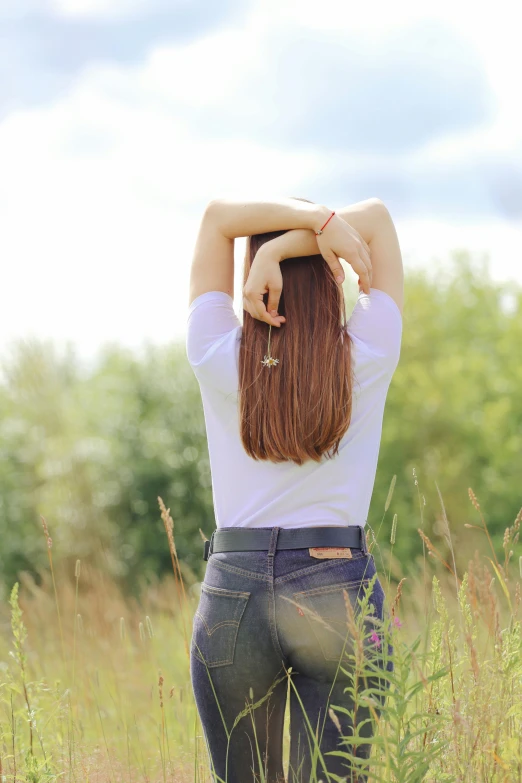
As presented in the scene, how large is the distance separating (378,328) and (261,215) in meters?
0.40

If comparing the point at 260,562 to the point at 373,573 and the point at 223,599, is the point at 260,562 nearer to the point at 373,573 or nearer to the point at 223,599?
the point at 223,599

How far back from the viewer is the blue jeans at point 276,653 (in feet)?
5.74

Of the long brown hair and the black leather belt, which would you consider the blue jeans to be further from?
the long brown hair

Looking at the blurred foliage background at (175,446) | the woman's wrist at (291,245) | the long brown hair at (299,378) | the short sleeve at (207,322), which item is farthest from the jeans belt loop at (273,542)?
the blurred foliage background at (175,446)

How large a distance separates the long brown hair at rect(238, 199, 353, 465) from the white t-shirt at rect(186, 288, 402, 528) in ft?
0.10

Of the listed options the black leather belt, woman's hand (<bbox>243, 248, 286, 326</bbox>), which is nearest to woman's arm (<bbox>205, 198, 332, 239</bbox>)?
woman's hand (<bbox>243, 248, 286, 326</bbox>)

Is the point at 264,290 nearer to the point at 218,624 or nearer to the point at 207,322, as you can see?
the point at 207,322

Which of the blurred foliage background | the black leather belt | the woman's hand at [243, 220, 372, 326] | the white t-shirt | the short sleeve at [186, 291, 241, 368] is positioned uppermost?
the woman's hand at [243, 220, 372, 326]

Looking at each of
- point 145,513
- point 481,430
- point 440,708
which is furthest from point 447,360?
point 440,708

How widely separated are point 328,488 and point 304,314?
0.40m

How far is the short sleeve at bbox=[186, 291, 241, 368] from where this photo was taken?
1.98 metres

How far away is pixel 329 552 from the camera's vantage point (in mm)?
1767

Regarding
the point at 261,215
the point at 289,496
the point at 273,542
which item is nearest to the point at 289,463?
the point at 289,496

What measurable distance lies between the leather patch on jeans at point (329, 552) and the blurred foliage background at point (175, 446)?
15.8m
